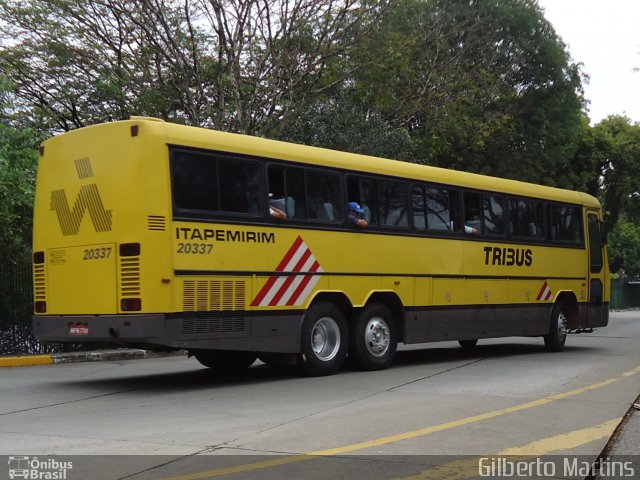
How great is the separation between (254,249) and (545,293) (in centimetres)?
759

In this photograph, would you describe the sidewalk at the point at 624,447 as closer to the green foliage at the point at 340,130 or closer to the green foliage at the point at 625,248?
the green foliage at the point at 340,130

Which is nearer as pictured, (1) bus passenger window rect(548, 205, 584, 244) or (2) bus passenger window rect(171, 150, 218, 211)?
(2) bus passenger window rect(171, 150, 218, 211)

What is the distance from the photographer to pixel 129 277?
31.2 feet

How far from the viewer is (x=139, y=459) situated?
6.08 metres

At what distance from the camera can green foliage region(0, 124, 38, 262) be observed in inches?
567

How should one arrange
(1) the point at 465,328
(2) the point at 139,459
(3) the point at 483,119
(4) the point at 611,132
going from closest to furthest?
(2) the point at 139,459 < (1) the point at 465,328 < (3) the point at 483,119 < (4) the point at 611,132

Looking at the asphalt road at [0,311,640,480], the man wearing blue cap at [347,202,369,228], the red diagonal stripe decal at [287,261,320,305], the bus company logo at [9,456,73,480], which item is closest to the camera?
the bus company logo at [9,456,73,480]

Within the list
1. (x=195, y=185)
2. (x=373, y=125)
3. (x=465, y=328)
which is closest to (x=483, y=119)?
(x=373, y=125)

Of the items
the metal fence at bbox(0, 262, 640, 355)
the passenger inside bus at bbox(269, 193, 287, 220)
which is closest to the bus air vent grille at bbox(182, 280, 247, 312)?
the passenger inside bus at bbox(269, 193, 287, 220)

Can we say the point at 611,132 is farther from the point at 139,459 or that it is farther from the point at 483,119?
the point at 139,459

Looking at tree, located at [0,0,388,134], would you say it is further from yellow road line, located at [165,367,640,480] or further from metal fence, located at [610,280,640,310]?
metal fence, located at [610,280,640,310]

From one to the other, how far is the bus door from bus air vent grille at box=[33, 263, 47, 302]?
440 inches

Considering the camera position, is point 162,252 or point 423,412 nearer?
point 423,412

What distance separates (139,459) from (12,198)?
9.65m
